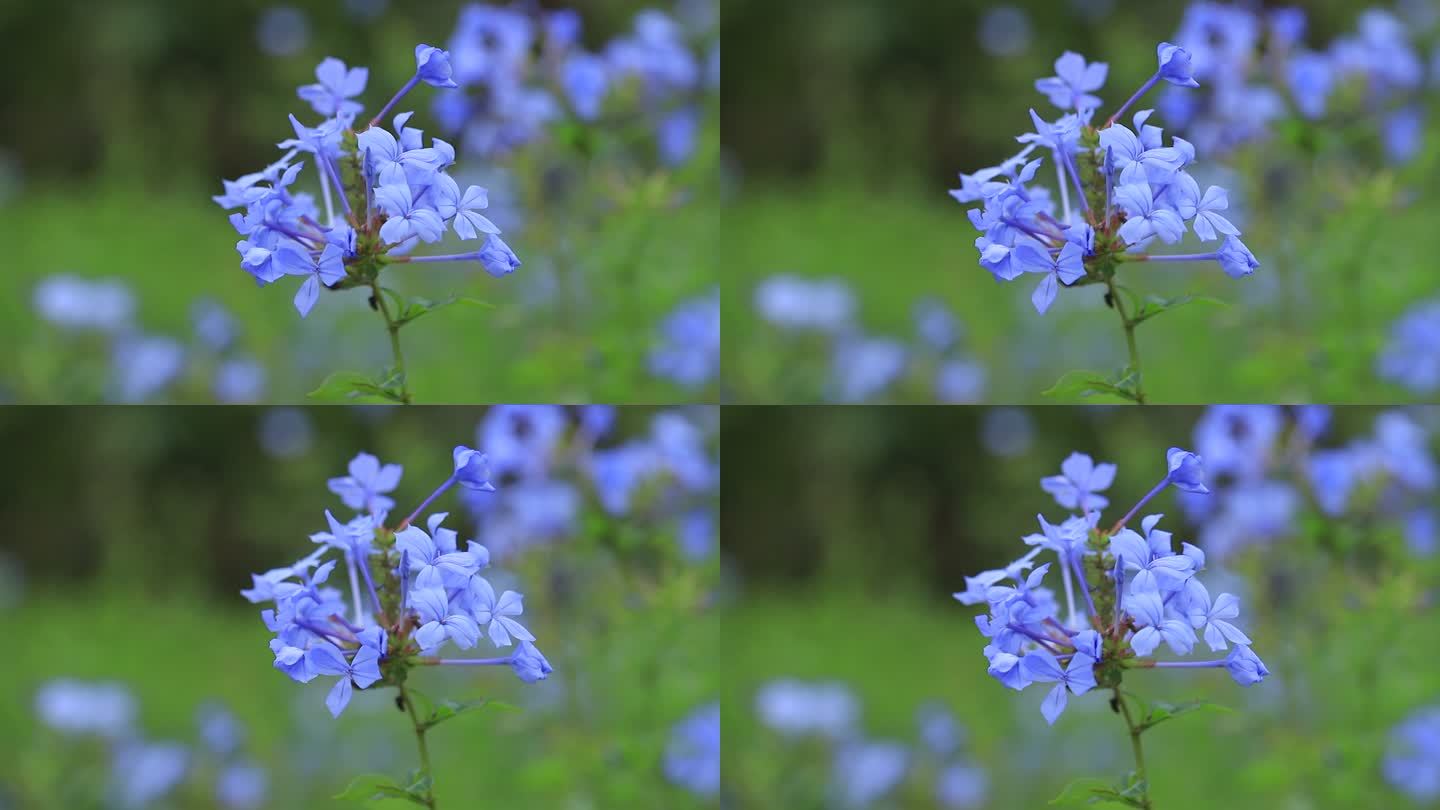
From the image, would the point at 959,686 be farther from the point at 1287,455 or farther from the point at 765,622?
the point at 1287,455

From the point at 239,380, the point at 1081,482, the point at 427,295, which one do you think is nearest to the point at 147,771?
the point at 239,380

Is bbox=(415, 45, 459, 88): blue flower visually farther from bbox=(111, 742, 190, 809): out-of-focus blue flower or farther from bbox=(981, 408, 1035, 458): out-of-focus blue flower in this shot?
bbox=(981, 408, 1035, 458): out-of-focus blue flower

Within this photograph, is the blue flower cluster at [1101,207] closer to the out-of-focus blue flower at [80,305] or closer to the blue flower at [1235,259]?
the blue flower at [1235,259]

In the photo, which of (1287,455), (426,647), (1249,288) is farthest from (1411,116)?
(426,647)

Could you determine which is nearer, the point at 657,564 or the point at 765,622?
the point at 657,564

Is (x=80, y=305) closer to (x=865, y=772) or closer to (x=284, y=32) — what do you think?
(x=284, y=32)
